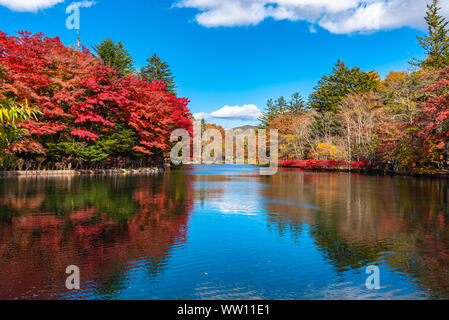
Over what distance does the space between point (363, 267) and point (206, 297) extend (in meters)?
2.47

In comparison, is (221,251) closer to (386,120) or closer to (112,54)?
(386,120)

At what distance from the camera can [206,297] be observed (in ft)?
12.3

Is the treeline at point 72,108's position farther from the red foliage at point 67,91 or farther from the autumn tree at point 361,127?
the autumn tree at point 361,127

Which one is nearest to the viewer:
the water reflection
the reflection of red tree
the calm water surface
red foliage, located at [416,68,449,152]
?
the calm water surface

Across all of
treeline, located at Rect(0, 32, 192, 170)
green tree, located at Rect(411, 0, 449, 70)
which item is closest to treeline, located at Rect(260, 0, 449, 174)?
green tree, located at Rect(411, 0, 449, 70)

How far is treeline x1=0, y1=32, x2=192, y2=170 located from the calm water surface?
14.8 meters

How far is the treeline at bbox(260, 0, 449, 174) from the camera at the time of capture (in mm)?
23328

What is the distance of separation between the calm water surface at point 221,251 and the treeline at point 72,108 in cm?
1484

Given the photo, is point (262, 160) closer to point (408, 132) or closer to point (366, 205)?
point (408, 132)

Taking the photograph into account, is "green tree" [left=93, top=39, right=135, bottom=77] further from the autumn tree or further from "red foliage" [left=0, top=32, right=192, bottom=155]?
the autumn tree

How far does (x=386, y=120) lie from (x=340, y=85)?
20.0 metres

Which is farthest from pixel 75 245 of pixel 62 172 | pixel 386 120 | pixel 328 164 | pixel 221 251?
pixel 328 164

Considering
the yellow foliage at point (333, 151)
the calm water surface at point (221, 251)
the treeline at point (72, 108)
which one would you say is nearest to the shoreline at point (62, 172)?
the treeline at point (72, 108)

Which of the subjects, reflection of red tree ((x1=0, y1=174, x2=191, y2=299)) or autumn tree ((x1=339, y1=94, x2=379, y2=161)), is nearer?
reflection of red tree ((x1=0, y1=174, x2=191, y2=299))
